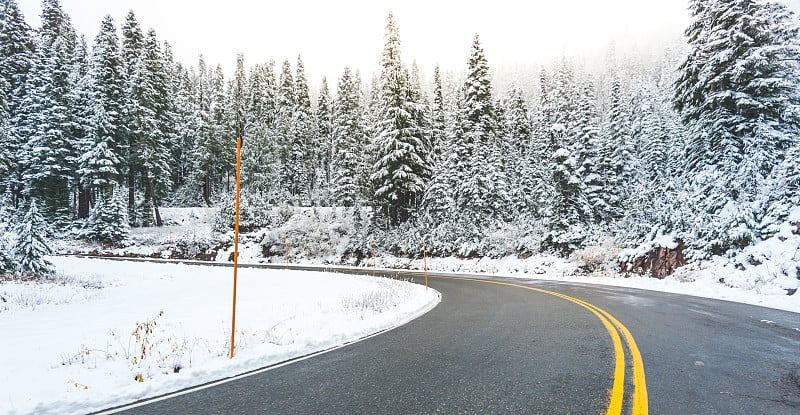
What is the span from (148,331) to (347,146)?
3740cm

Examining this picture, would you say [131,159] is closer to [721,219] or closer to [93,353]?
[93,353]

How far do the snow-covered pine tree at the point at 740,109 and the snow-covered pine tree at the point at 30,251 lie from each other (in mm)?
27029

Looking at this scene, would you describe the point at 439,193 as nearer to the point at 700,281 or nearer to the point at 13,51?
the point at 700,281

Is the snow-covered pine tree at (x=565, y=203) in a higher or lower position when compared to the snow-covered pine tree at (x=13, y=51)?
lower

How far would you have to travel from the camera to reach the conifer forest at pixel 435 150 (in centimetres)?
1636

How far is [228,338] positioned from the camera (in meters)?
6.96

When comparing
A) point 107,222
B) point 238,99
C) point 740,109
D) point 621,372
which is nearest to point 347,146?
point 238,99

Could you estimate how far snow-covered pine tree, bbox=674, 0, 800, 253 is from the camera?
15.2 m

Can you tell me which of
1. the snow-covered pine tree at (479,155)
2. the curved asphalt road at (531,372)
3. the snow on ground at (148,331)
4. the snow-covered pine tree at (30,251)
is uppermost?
the snow-covered pine tree at (479,155)

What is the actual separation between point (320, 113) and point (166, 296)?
45.9 metres

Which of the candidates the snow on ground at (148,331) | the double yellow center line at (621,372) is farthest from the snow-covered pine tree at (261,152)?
the double yellow center line at (621,372)

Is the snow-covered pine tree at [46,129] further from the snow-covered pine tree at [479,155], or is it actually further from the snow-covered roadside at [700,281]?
the snow-covered roadside at [700,281]

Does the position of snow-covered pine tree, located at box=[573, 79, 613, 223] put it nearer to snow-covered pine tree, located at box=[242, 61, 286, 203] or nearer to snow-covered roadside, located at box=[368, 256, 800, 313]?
snow-covered roadside, located at box=[368, 256, 800, 313]

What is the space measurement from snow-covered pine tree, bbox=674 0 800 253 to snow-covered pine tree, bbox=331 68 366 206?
25.5m
